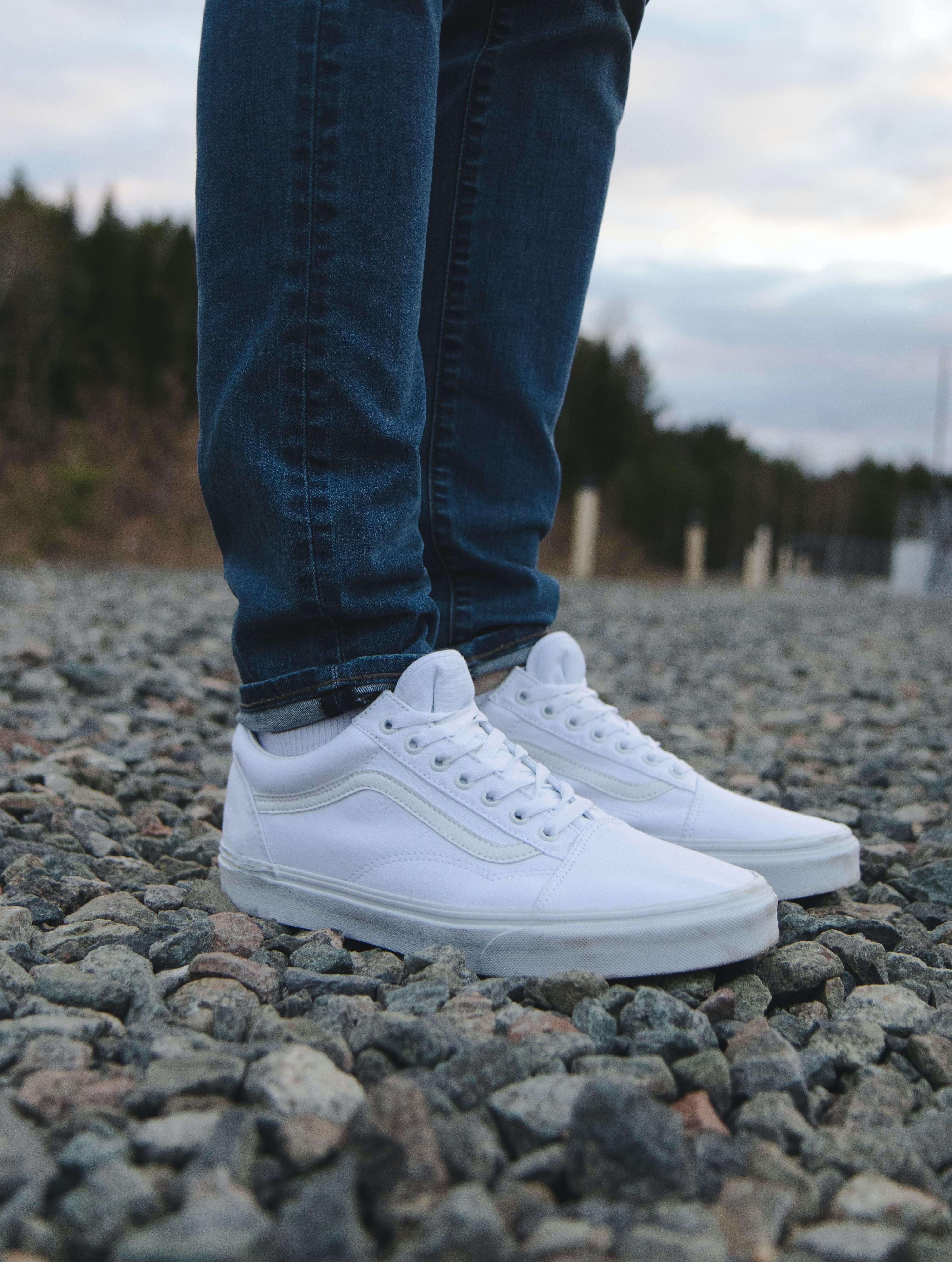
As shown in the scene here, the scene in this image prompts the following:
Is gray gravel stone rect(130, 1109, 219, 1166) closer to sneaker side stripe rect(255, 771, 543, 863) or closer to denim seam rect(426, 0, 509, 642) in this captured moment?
sneaker side stripe rect(255, 771, 543, 863)

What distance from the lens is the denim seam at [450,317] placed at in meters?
1.26

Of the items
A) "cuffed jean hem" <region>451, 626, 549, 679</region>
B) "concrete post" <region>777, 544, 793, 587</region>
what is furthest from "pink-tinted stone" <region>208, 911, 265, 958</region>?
"concrete post" <region>777, 544, 793, 587</region>

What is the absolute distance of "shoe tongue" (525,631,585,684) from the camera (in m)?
1.36

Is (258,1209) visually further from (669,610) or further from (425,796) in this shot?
(669,610)

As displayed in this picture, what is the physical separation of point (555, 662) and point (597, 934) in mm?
477

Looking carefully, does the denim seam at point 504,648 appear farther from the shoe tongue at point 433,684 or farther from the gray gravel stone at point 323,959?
the gray gravel stone at point 323,959

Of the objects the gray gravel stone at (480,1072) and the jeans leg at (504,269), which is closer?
the gray gravel stone at (480,1072)

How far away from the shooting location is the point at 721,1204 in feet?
2.01

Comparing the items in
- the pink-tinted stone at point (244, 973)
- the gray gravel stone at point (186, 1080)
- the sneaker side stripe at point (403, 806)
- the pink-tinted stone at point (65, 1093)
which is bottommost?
the pink-tinted stone at point (244, 973)

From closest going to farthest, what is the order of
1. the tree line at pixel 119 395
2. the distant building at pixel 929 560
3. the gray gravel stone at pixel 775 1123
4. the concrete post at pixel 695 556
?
the gray gravel stone at pixel 775 1123
the tree line at pixel 119 395
the concrete post at pixel 695 556
the distant building at pixel 929 560

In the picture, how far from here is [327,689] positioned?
3.46 feet

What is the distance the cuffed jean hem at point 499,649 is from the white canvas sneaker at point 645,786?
0.06ft

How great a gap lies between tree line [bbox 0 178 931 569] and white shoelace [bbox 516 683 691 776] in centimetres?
446

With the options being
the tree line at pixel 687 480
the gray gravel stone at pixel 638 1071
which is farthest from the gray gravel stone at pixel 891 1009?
the tree line at pixel 687 480
